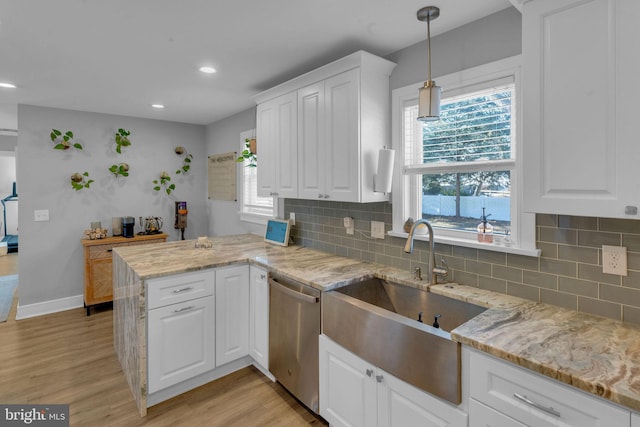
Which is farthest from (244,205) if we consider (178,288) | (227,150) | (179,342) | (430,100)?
(430,100)

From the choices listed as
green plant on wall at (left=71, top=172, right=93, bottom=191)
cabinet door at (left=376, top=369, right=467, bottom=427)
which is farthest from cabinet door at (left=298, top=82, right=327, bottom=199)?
green plant on wall at (left=71, top=172, right=93, bottom=191)

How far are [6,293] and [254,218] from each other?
148 inches

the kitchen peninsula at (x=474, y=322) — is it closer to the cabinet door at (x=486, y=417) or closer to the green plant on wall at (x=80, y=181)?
the cabinet door at (x=486, y=417)

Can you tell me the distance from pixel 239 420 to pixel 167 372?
590mm

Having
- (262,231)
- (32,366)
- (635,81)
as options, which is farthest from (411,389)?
(32,366)

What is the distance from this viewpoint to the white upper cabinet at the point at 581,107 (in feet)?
3.97

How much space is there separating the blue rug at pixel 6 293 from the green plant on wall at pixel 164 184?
7.19 ft

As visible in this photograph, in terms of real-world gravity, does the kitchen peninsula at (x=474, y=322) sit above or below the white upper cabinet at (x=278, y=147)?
below

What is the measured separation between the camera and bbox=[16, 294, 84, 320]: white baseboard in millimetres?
3879

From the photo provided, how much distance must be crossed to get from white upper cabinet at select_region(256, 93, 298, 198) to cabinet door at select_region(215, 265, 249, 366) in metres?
0.77

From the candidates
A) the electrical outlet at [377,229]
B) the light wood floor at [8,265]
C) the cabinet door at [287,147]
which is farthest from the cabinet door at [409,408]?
the light wood floor at [8,265]

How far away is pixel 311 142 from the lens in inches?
102

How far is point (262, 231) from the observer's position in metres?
3.93

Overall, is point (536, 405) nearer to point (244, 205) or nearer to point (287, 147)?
point (287, 147)
